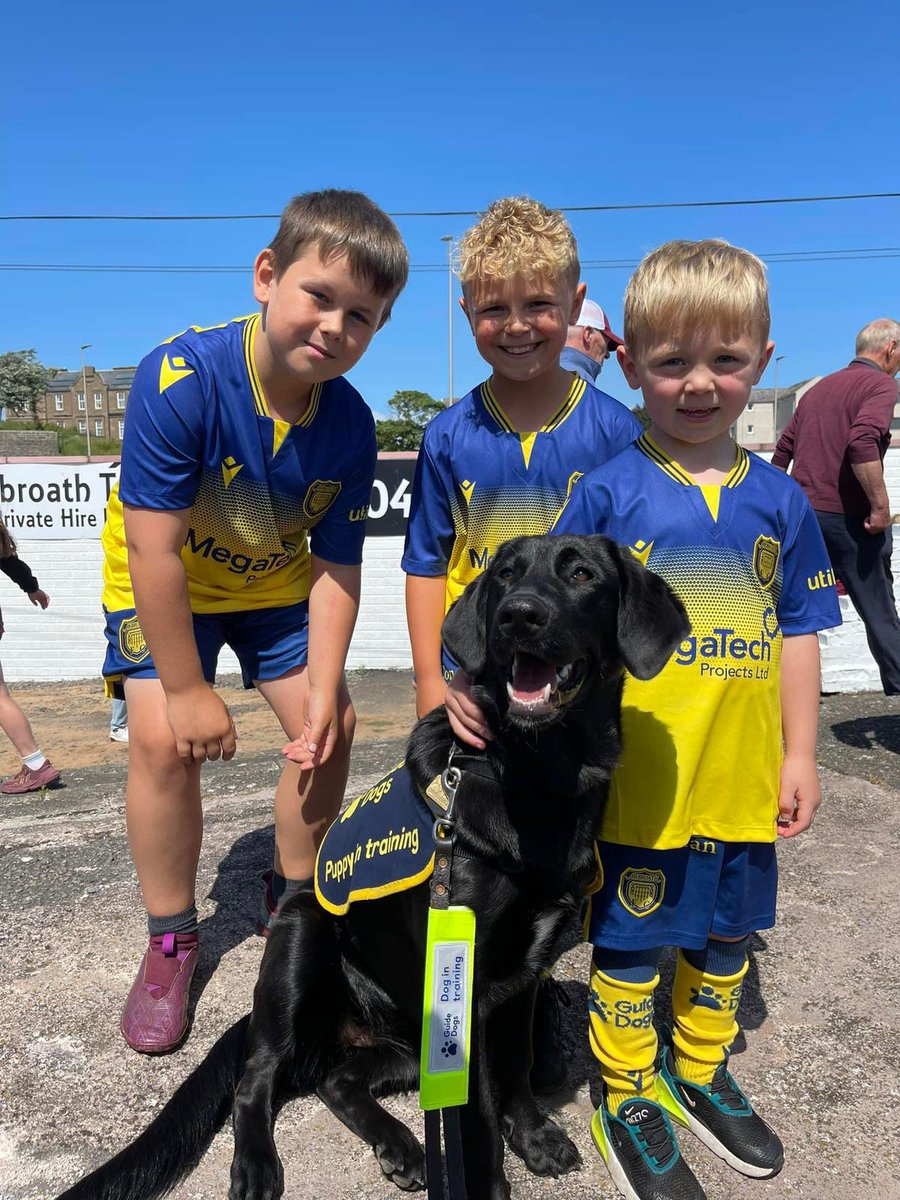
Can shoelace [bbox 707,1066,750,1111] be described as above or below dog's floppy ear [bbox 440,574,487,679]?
below

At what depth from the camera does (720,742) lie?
2010mm

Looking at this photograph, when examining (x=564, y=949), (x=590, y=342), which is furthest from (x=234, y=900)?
(x=590, y=342)

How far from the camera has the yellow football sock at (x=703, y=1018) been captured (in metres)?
2.18

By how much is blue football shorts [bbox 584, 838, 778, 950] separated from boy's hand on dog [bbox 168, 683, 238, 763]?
1.08 metres

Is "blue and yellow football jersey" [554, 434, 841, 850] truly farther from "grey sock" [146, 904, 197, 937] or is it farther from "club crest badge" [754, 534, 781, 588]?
"grey sock" [146, 904, 197, 937]

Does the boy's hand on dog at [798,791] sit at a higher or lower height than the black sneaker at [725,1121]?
higher

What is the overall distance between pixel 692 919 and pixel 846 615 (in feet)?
19.8

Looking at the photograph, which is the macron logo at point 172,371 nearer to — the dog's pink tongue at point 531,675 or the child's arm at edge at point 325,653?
the child's arm at edge at point 325,653

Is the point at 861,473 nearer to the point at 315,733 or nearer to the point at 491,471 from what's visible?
the point at 491,471

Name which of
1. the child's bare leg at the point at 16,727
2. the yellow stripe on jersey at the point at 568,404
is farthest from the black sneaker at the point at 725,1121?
the child's bare leg at the point at 16,727

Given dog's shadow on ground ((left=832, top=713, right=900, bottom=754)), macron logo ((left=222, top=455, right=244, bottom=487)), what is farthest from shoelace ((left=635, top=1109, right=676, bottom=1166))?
dog's shadow on ground ((left=832, top=713, right=900, bottom=754))

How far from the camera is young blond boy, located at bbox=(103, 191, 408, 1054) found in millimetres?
2318

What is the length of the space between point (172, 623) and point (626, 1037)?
1.57 meters

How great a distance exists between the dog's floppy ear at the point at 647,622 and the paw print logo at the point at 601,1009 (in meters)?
0.87
